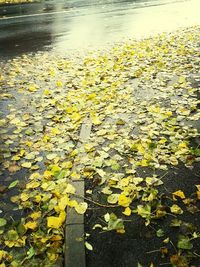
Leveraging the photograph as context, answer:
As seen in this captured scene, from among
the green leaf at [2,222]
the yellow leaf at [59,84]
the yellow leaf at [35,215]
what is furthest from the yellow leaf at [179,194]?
the yellow leaf at [59,84]

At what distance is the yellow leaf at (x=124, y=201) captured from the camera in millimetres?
3219

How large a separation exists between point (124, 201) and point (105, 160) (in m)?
0.86

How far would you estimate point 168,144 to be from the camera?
4176 mm

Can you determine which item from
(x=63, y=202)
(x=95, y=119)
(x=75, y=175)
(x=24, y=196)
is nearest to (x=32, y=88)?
(x=95, y=119)

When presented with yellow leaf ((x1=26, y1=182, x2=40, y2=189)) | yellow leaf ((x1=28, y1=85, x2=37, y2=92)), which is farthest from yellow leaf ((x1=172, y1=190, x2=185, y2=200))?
yellow leaf ((x1=28, y1=85, x2=37, y2=92))

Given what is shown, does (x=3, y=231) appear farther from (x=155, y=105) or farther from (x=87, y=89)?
(x=87, y=89)

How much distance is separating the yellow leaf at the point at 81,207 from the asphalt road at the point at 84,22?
6.87 m

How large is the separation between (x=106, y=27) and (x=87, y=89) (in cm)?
636

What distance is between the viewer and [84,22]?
12422 mm

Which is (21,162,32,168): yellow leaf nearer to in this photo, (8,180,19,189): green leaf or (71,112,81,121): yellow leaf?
(8,180,19,189): green leaf

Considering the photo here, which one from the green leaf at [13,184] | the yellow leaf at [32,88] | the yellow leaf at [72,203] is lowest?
the green leaf at [13,184]

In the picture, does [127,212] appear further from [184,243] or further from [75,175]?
[75,175]

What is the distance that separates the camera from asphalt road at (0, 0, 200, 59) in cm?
996

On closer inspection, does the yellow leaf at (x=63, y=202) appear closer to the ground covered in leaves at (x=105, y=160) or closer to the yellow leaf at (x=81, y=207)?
the ground covered in leaves at (x=105, y=160)
